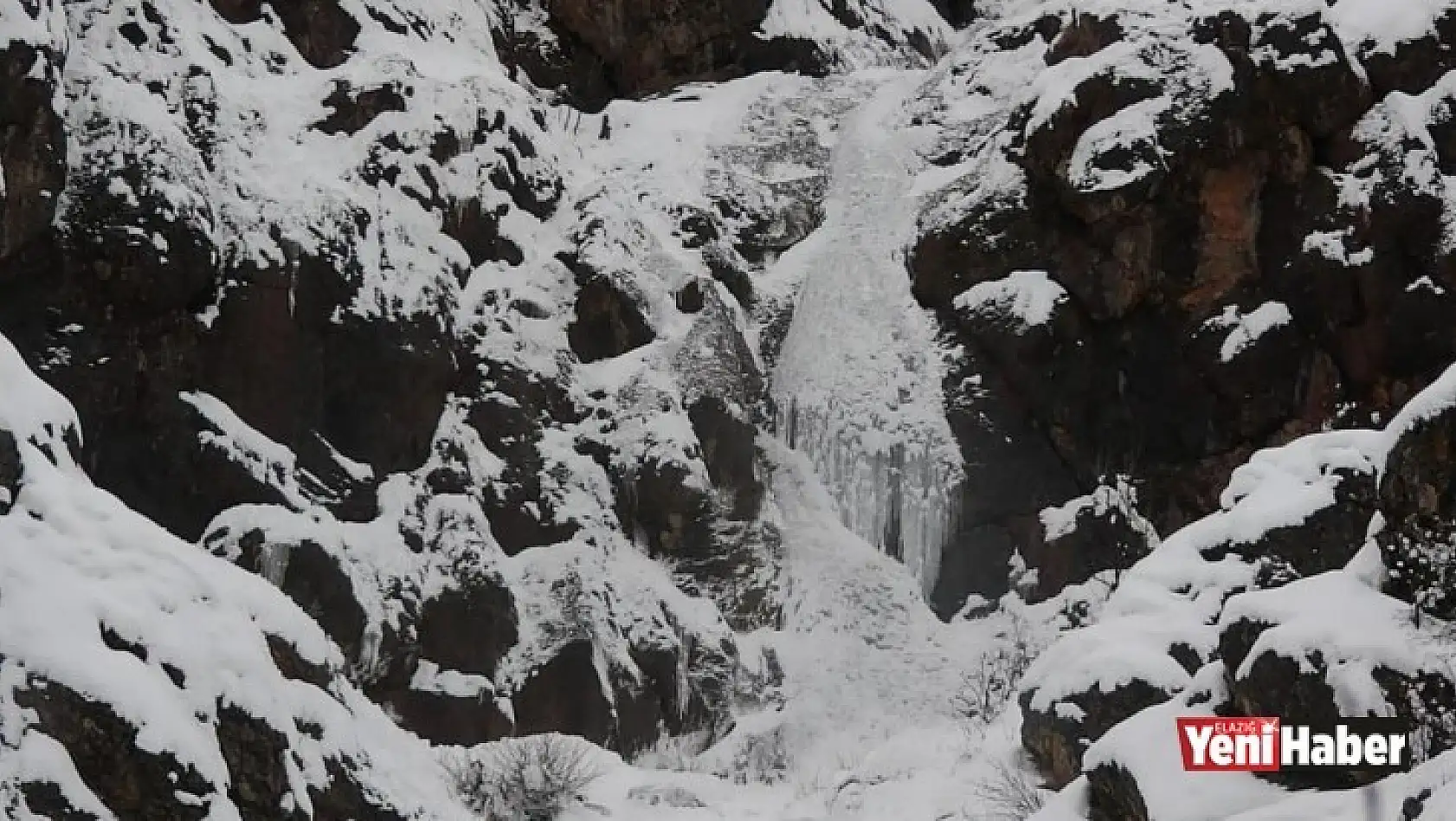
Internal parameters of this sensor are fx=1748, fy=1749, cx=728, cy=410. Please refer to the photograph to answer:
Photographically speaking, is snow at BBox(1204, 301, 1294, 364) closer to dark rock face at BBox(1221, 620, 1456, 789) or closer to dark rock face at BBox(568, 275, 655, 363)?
dark rock face at BBox(568, 275, 655, 363)

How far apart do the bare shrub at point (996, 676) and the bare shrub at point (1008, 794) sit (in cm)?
489

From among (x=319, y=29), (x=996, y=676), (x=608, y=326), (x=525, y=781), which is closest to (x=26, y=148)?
(x=319, y=29)

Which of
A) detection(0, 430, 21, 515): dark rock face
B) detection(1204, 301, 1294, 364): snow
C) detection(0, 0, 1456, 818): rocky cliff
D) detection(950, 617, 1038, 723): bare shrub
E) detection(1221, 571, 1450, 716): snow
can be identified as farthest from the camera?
detection(1204, 301, 1294, 364): snow

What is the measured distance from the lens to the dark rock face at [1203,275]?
23.2 metres

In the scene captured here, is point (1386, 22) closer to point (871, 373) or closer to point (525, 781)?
point (871, 373)

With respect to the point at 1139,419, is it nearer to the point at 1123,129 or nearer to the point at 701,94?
the point at 1123,129

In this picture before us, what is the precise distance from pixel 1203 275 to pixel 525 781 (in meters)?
13.4

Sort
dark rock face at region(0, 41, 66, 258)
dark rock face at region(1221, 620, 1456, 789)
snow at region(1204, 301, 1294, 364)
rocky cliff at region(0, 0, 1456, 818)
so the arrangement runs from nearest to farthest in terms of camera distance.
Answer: dark rock face at region(1221, 620, 1456, 789), dark rock face at region(0, 41, 66, 258), rocky cliff at region(0, 0, 1456, 818), snow at region(1204, 301, 1294, 364)

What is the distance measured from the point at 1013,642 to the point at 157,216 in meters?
11.7

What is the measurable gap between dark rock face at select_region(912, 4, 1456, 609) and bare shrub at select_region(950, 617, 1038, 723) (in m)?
1.08

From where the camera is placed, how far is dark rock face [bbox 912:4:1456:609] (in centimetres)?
2316

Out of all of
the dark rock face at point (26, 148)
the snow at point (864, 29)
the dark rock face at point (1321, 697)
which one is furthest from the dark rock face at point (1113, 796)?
the snow at point (864, 29)

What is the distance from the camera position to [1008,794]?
14.4 meters

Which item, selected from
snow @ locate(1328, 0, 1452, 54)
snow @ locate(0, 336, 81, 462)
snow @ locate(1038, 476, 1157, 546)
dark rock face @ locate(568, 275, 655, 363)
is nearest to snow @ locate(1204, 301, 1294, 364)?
snow @ locate(1038, 476, 1157, 546)
